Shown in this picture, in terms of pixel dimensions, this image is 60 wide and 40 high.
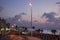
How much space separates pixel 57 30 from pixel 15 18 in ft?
3.64

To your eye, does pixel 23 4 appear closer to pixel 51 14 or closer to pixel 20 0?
pixel 20 0

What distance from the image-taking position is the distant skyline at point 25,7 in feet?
10.8

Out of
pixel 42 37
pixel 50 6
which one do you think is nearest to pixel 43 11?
pixel 50 6

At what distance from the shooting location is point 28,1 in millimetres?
3479

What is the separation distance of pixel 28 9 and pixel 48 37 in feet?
2.80

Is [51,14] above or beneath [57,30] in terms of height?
above

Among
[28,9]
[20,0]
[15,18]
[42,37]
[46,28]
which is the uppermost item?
[20,0]

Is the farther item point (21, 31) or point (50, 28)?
point (21, 31)

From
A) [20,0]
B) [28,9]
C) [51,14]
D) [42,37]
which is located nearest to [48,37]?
[42,37]

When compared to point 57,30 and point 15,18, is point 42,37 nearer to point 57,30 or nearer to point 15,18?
point 57,30

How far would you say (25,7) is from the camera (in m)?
3.48

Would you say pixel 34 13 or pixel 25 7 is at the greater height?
pixel 25 7

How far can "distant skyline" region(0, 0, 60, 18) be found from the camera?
329cm

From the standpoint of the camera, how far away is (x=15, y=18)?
139 inches
